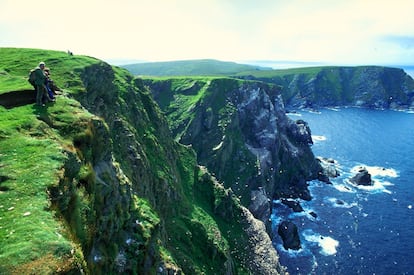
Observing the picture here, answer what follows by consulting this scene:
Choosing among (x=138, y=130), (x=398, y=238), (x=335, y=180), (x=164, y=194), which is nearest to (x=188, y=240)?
(x=164, y=194)

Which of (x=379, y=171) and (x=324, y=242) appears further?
(x=379, y=171)

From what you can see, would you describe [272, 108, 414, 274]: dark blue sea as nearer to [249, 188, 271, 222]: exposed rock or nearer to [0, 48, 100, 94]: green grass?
[249, 188, 271, 222]: exposed rock

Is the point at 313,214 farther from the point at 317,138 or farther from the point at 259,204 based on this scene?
the point at 317,138

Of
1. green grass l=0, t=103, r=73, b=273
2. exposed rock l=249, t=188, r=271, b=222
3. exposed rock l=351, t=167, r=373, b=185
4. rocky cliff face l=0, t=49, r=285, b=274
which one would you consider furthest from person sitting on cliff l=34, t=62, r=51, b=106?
exposed rock l=351, t=167, r=373, b=185

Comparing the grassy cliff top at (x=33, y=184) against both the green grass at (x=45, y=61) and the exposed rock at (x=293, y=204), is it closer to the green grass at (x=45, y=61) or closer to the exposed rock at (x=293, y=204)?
the green grass at (x=45, y=61)

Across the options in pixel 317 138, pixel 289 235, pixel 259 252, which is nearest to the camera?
pixel 259 252

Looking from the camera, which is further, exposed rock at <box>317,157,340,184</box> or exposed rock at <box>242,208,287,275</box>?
exposed rock at <box>317,157,340,184</box>

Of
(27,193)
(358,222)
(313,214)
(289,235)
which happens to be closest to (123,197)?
(27,193)
